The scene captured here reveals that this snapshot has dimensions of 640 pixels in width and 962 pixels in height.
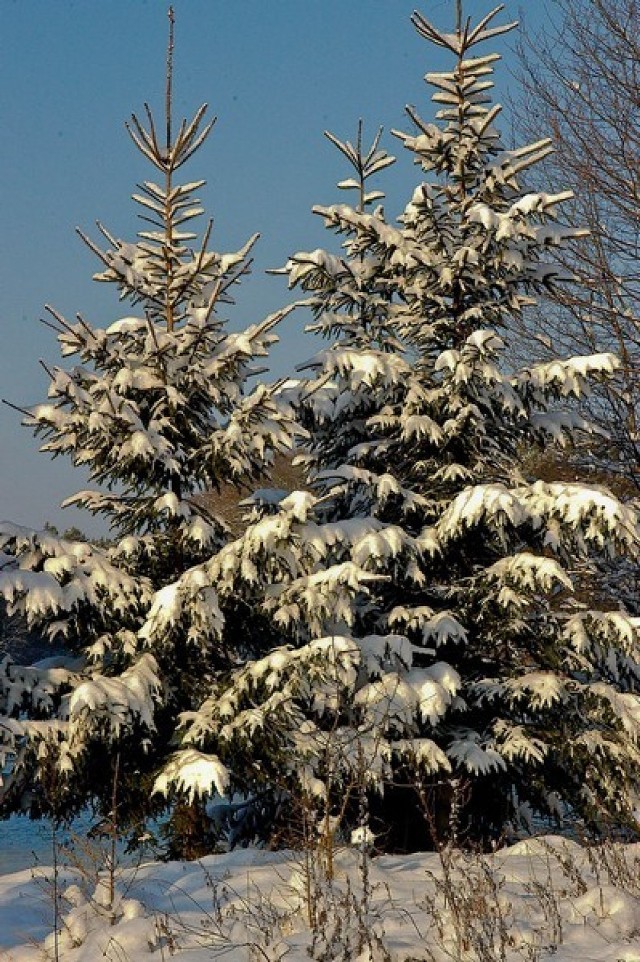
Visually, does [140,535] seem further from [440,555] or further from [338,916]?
[338,916]

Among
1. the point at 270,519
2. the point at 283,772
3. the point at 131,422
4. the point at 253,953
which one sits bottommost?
the point at 253,953

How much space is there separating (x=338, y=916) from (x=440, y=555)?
4.61 metres

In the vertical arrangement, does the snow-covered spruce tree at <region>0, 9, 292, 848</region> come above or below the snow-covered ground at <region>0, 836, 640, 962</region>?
above

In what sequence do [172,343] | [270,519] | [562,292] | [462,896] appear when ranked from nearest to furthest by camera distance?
[462,896], [270,519], [172,343], [562,292]

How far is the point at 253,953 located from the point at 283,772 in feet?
12.8

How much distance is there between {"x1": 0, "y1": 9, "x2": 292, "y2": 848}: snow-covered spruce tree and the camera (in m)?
7.23

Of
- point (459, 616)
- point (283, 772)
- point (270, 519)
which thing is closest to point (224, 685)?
point (283, 772)

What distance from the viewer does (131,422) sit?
25.9 ft

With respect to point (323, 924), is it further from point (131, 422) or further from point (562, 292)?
point (562, 292)

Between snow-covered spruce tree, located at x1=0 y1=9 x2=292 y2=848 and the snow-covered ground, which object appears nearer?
the snow-covered ground

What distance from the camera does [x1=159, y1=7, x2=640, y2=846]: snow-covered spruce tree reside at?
7.28 metres

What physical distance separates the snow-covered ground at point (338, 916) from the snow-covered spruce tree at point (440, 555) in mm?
1295

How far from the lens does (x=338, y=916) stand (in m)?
4.15

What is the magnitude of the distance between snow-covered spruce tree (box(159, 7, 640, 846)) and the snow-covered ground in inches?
51.0
